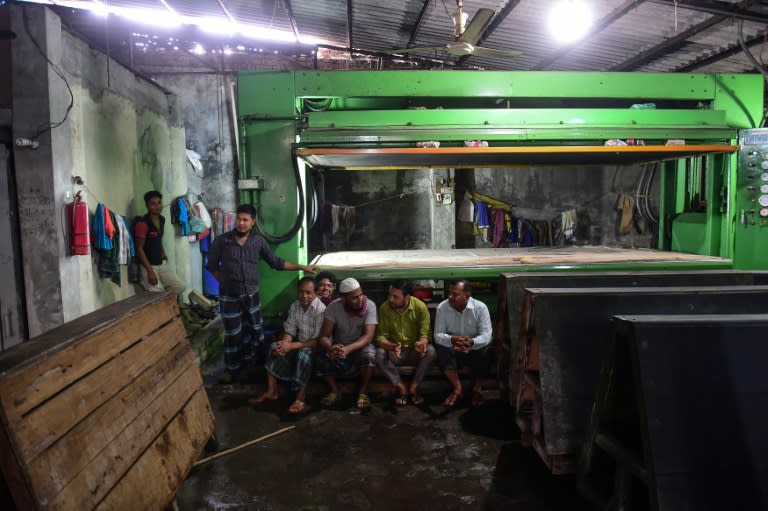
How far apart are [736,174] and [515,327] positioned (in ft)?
11.0

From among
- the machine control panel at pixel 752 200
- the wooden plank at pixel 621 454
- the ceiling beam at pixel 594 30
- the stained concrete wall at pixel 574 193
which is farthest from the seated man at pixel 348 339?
the stained concrete wall at pixel 574 193

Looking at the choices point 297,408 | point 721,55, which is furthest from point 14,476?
point 721,55

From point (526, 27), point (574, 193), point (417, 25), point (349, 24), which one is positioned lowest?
point (574, 193)

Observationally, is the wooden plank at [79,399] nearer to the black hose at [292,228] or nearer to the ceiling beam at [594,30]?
the black hose at [292,228]

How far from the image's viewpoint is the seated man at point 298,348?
4242 millimetres

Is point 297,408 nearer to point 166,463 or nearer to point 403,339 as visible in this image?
point 403,339

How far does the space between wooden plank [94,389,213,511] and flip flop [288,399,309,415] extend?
0.84 meters

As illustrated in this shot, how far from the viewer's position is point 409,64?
9305 mm

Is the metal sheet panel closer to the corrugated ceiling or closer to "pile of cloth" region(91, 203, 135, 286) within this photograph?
the corrugated ceiling

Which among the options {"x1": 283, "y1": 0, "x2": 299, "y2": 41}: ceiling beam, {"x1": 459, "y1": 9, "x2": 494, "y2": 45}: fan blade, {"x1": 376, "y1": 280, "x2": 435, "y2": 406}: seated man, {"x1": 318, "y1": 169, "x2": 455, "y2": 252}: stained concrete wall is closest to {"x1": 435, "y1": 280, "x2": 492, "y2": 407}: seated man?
{"x1": 376, "y1": 280, "x2": 435, "y2": 406}: seated man

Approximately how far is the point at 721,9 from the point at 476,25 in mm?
2907

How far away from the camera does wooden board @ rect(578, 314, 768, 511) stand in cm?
197

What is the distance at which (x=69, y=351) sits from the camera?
2117 millimetres

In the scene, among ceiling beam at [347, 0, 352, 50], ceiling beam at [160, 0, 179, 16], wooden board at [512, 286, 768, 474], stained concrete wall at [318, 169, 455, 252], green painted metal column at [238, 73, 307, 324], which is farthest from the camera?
stained concrete wall at [318, 169, 455, 252]
